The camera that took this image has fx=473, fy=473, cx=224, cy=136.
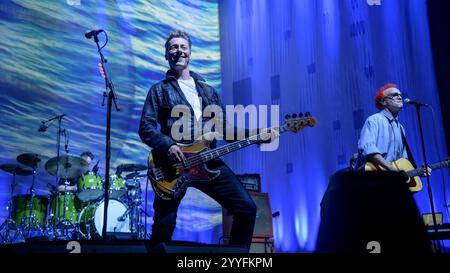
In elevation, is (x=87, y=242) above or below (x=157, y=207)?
below

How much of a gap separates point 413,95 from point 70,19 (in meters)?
5.23

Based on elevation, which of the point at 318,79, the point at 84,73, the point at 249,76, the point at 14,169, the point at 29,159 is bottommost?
the point at 14,169

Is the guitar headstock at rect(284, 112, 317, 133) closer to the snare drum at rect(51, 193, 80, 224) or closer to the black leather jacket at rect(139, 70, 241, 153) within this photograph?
the black leather jacket at rect(139, 70, 241, 153)

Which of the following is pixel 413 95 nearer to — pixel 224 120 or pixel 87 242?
pixel 224 120

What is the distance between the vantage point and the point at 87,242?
266 cm

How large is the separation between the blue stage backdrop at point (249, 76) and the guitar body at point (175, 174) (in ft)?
11.5

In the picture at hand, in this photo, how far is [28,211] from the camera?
630 cm

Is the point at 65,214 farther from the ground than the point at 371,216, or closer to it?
farther from the ground

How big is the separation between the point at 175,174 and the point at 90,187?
309 cm

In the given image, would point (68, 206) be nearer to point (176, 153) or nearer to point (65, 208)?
point (65, 208)

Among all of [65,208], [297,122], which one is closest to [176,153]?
[297,122]

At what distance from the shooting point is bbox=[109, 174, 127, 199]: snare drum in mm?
6570

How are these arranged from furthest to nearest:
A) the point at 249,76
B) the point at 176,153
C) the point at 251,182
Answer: the point at 249,76, the point at 251,182, the point at 176,153
